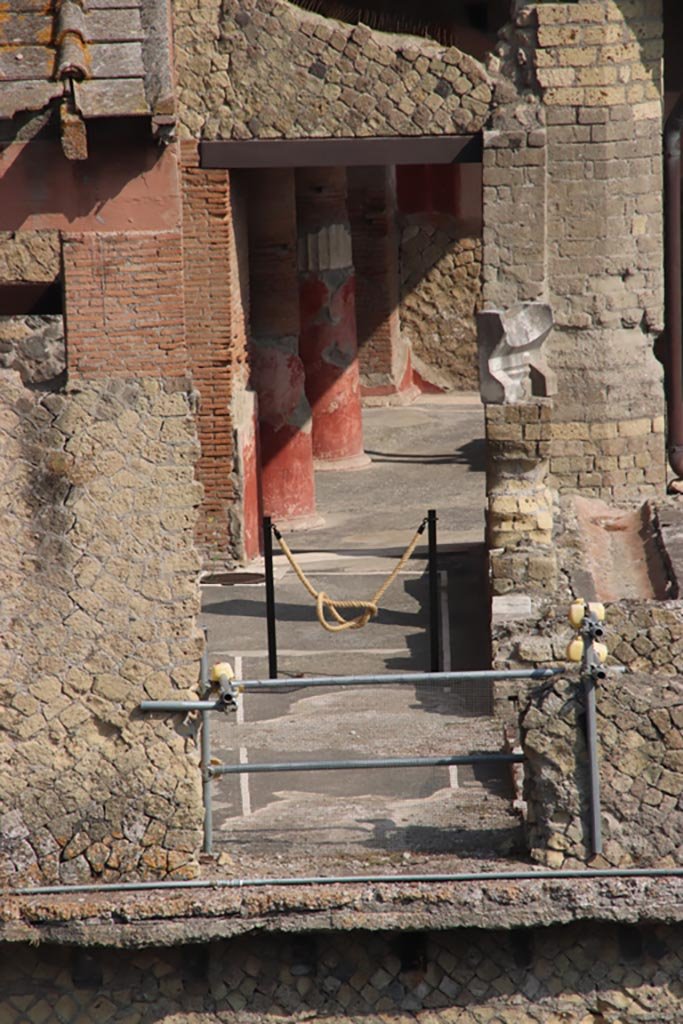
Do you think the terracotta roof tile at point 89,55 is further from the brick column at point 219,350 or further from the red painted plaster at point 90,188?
the brick column at point 219,350

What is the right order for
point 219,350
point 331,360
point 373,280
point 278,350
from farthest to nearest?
1. point 373,280
2. point 331,360
3. point 278,350
4. point 219,350

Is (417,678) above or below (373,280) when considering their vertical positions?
below

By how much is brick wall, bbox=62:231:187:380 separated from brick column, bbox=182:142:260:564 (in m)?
6.42

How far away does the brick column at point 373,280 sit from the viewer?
20.6 meters

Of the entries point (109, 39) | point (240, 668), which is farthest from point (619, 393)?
point (109, 39)

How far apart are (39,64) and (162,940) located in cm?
356

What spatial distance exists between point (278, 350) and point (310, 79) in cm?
254

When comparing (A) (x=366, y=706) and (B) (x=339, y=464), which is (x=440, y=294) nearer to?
(B) (x=339, y=464)

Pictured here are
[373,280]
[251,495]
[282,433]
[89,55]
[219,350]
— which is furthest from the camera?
[373,280]

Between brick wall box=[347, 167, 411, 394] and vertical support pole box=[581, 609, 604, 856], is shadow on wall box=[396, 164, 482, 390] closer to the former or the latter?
brick wall box=[347, 167, 411, 394]

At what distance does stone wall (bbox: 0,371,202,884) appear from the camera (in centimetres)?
688

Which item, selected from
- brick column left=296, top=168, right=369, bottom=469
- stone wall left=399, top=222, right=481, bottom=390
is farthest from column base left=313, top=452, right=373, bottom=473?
stone wall left=399, top=222, right=481, bottom=390

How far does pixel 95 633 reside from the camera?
22.7 feet

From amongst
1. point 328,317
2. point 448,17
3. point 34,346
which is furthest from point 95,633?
point 448,17
